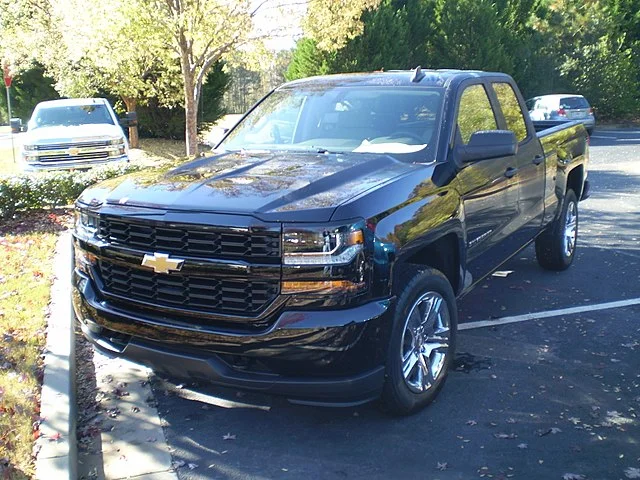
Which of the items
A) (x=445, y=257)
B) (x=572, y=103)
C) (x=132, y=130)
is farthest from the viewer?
(x=572, y=103)

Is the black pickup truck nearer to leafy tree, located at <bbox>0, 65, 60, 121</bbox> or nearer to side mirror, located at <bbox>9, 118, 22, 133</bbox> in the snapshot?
side mirror, located at <bbox>9, 118, 22, 133</bbox>

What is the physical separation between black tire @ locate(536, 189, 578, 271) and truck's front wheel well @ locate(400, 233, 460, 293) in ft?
8.68

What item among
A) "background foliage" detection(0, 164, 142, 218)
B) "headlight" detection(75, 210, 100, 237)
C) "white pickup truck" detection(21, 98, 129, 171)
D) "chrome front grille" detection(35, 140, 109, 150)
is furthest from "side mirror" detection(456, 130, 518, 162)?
"chrome front grille" detection(35, 140, 109, 150)

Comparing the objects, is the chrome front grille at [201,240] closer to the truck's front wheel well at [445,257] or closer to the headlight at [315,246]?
the headlight at [315,246]

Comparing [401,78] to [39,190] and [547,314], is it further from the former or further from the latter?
[39,190]

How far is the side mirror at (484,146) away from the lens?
455 cm

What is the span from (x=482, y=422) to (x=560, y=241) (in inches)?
136

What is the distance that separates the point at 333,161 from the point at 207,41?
975cm

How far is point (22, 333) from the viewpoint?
516 cm

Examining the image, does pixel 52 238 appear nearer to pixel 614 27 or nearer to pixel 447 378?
pixel 447 378

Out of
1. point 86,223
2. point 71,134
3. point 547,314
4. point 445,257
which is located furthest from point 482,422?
point 71,134

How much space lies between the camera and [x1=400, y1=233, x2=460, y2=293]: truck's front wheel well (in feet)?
14.0

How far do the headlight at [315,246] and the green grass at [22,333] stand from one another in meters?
1.63

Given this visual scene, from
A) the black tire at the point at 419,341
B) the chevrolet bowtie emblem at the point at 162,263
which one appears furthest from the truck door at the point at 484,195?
the chevrolet bowtie emblem at the point at 162,263
